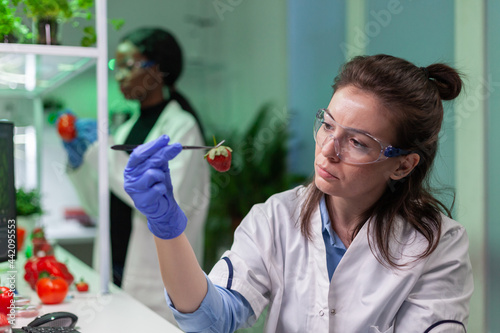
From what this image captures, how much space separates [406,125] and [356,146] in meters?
0.13

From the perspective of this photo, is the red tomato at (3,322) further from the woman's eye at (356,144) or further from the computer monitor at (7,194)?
the woman's eye at (356,144)

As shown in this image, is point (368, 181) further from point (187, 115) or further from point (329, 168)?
point (187, 115)

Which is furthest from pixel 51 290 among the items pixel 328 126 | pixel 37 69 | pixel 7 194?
pixel 328 126

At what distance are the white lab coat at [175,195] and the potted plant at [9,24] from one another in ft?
2.51

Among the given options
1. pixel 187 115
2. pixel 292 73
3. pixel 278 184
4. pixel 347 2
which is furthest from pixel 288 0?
pixel 187 115

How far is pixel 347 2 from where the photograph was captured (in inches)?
116

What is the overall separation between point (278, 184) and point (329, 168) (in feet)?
8.63

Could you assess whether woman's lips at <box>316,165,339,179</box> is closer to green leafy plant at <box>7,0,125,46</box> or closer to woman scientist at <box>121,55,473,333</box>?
woman scientist at <box>121,55,473,333</box>

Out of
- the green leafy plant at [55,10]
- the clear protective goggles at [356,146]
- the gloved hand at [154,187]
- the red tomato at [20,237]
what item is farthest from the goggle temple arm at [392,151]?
the red tomato at [20,237]

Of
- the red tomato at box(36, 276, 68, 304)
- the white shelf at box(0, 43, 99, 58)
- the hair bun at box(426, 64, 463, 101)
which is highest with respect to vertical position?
the white shelf at box(0, 43, 99, 58)

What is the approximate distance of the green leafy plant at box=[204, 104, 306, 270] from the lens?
147 inches

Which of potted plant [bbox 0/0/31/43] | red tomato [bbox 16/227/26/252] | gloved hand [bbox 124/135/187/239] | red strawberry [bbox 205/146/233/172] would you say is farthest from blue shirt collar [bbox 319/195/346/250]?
red tomato [bbox 16/227/26/252]

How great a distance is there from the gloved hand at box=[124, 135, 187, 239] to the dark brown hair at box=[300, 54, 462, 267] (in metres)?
0.38

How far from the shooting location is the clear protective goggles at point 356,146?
112 centimetres
